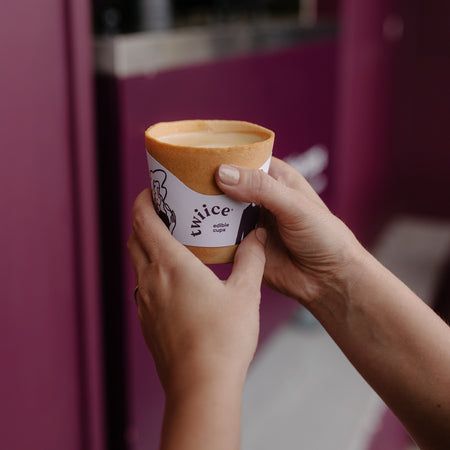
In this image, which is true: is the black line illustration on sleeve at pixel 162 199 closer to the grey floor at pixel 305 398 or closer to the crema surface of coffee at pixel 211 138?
the crema surface of coffee at pixel 211 138

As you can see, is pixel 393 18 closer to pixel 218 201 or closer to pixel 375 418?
pixel 375 418

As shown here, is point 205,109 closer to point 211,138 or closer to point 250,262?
point 211,138

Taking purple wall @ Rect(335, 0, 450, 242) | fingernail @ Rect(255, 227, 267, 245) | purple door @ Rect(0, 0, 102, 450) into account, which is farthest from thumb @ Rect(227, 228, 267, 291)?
purple wall @ Rect(335, 0, 450, 242)

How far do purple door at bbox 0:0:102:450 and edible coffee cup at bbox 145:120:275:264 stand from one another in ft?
1.95

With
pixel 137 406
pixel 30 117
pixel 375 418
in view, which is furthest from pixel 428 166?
pixel 30 117

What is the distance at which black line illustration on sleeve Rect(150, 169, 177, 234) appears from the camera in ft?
2.81

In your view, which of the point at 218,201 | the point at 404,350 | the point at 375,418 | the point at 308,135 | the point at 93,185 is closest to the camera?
the point at 218,201

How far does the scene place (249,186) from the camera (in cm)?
82

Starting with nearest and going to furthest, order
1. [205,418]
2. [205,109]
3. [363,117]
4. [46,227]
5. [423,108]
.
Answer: [205,418] < [46,227] < [205,109] < [363,117] < [423,108]

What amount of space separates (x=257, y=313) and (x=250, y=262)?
0.08 m

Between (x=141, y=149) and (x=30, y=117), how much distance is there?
32cm

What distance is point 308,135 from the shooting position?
2748 millimetres

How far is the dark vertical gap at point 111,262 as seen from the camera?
5.37ft

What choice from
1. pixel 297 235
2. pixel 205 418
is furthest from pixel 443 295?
pixel 205 418
